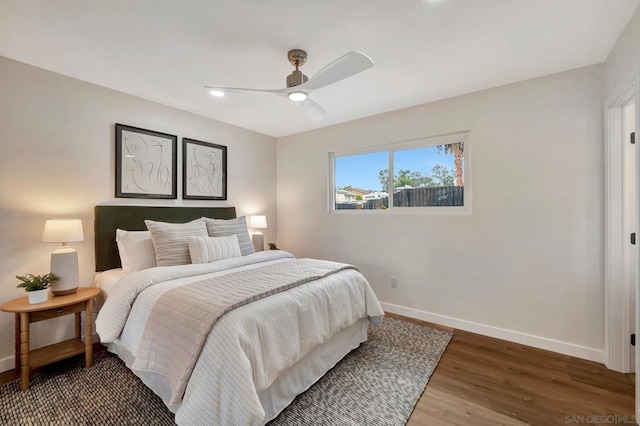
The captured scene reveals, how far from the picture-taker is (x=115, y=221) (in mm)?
2697

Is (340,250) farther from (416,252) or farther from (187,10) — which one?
(187,10)

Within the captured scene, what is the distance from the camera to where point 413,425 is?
5.29 ft

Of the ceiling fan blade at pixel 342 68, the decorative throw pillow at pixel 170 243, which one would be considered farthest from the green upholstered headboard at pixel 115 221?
the ceiling fan blade at pixel 342 68

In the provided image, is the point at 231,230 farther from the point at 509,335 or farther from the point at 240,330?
the point at 509,335

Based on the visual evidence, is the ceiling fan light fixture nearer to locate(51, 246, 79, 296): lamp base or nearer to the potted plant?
locate(51, 246, 79, 296): lamp base

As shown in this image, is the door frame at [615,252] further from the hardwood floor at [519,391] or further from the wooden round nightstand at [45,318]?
the wooden round nightstand at [45,318]

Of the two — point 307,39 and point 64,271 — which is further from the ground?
point 307,39

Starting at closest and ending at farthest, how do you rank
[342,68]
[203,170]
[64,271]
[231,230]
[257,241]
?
1. [342,68]
2. [64,271]
3. [231,230]
4. [203,170]
5. [257,241]

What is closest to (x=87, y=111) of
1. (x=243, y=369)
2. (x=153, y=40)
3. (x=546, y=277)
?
(x=153, y=40)

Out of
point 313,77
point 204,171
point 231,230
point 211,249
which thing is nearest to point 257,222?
point 231,230

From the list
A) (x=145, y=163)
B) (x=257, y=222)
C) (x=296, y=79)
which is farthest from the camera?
(x=257, y=222)

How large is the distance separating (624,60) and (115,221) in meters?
4.23

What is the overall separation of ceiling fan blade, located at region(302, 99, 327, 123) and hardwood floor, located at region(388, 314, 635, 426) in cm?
226

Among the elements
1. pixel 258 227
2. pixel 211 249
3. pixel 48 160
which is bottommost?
pixel 211 249
